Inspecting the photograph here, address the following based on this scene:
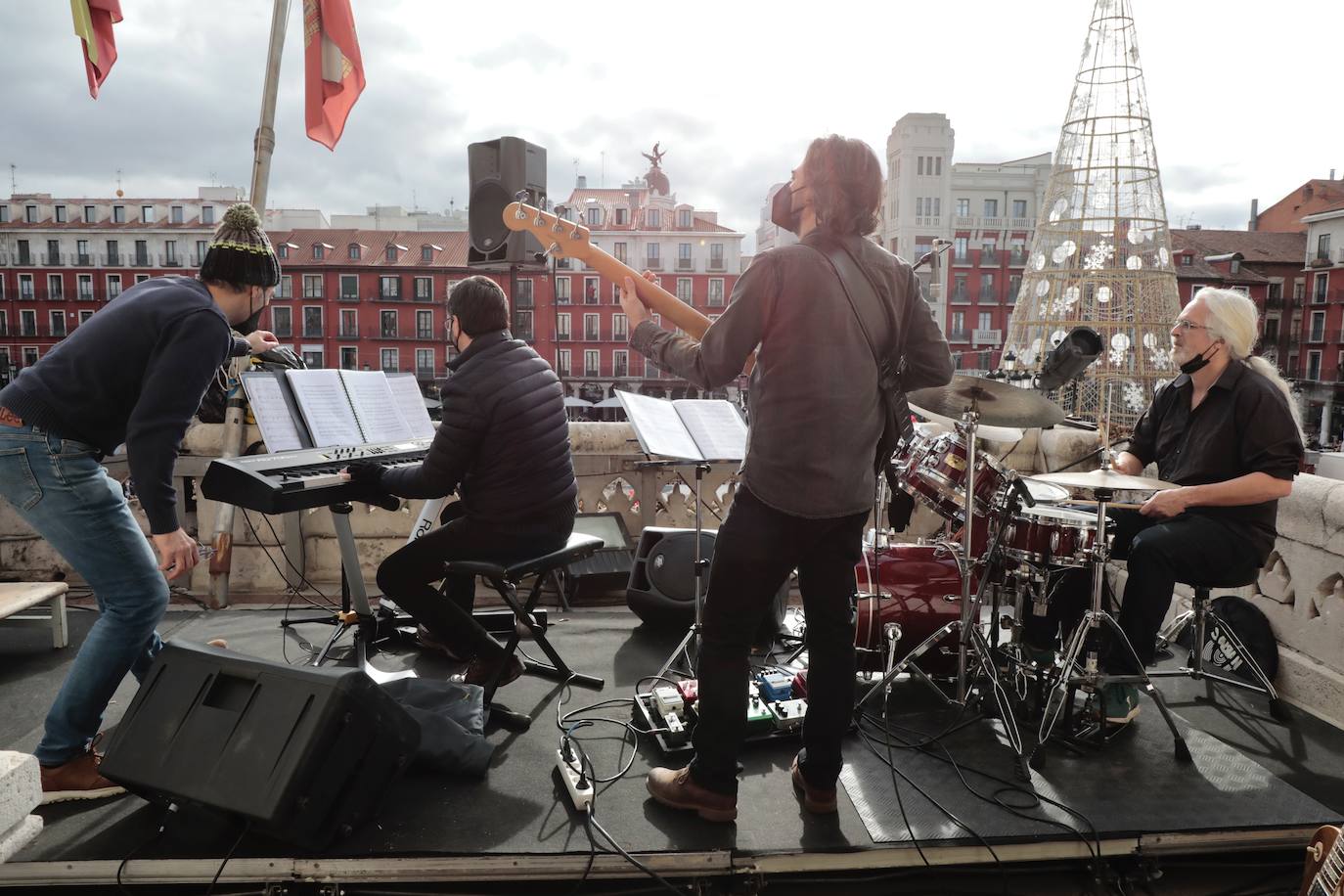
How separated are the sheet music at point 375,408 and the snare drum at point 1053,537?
2.46m

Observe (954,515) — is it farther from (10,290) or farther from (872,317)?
(10,290)

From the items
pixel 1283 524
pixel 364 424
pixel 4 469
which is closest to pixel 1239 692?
pixel 1283 524

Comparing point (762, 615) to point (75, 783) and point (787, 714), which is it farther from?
point (75, 783)

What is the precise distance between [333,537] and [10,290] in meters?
55.1

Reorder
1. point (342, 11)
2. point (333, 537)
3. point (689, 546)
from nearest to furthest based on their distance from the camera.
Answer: point (689, 546) → point (333, 537) → point (342, 11)

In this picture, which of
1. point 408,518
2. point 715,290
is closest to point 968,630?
point 408,518

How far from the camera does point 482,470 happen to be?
3.04 metres

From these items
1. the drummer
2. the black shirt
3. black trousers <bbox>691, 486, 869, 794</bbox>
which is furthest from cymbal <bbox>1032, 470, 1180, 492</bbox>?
black trousers <bbox>691, 486, 869, 794</bbox>

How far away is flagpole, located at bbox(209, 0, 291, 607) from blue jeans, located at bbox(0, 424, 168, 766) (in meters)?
1.84

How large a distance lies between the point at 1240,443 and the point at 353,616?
359cm

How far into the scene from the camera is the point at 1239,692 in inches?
135

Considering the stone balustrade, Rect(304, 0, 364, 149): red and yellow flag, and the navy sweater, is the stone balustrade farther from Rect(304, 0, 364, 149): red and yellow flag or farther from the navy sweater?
Rect(304, 0, 364, 149): red and yellow flag

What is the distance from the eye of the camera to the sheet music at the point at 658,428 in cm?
306

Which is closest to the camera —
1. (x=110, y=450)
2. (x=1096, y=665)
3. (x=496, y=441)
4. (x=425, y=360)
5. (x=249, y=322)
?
(x=110, y=450)
